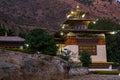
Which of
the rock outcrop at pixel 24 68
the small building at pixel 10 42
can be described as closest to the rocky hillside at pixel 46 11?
the small building at pixel 10 42

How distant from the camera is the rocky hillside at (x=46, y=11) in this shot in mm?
139637

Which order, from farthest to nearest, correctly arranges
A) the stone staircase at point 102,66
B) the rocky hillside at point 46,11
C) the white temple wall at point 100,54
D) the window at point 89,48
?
the rocky hillside at point 46,11, the white temple wall at point 100,54, the window at point 89,48, the stone staircase at point 102,66

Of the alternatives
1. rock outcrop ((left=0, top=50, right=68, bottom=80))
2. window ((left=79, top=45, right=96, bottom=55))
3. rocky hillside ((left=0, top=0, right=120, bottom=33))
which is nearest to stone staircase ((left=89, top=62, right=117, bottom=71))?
window ((left=79, top=45, right=96, bottom=55))

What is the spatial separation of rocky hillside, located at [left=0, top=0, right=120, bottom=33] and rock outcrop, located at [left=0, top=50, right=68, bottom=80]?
361ft

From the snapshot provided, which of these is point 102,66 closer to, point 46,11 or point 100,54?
point 100,54

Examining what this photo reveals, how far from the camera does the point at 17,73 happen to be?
16.2 metres

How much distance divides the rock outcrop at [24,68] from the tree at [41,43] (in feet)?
86.7

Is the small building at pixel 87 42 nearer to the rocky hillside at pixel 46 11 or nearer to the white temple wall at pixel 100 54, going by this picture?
the white temple wall at pixel 100 54

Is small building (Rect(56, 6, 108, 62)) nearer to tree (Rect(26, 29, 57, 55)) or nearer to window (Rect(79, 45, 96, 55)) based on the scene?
window (Rect(79, 45, 96, 55))

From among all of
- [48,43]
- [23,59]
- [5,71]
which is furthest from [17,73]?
[48,43]

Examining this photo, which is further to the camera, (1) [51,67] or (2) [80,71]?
(2) [80,71]

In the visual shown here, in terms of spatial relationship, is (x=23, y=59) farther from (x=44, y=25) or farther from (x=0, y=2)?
(x=0, y=2)

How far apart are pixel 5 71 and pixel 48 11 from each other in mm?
138307

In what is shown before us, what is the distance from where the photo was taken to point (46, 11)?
153 m
